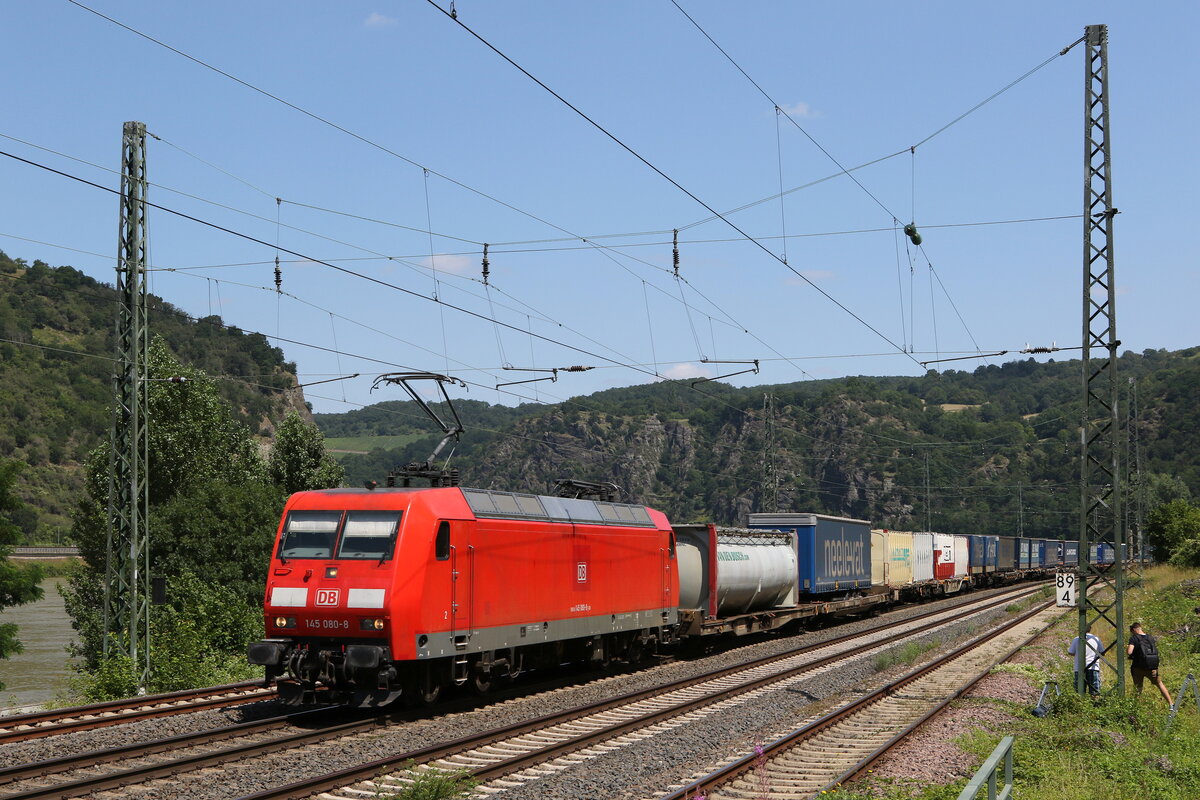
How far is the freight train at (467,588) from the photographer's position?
16.2m

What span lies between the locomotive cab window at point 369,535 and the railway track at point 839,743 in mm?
6035

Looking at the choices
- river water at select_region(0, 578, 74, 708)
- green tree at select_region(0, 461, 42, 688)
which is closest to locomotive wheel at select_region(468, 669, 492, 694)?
river water at select_region(0, 578, 74, 708)

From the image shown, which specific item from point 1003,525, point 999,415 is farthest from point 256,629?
point 999,415

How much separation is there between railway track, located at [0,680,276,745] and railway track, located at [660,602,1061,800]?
8.36m

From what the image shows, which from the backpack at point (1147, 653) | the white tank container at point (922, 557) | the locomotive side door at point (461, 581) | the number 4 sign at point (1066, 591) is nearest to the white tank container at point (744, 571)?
the number 4 sign at point (1066, 591)

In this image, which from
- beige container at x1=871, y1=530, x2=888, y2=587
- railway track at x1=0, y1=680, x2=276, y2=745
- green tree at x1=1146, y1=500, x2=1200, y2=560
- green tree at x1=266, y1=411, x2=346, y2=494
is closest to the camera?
railway track at x1=0, y1=680, x2=276, y2=745

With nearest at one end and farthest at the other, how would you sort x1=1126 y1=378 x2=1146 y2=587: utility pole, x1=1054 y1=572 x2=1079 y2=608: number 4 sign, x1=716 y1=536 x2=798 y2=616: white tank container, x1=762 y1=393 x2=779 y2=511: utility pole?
1. x1=1054 y1=572 x2=1079 y2=608: number 4 sign
2. x1=716 y1=536 x2=798 y2=616: white tank container
3. x1=762 y1=393 x2=779 y2=511: utility pole
4. x1=1126 y1=378 x2=1146 y2=587: utility pole

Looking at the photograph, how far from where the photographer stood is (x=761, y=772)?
1287 cm

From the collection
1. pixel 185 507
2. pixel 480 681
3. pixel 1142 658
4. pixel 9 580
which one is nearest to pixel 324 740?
pixel 480 681

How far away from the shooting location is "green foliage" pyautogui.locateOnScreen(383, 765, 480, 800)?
11289 mm

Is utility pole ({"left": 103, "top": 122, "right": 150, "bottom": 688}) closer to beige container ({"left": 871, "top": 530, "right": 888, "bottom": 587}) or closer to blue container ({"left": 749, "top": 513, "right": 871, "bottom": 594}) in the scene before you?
blue container ({"left": 749, "top": 513, "right": 871, "bottom": 594})

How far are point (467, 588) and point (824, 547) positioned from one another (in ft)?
69.8

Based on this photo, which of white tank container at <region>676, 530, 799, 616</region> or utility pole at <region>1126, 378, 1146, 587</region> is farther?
utility pole at <region>1126, 378, 1146, 587</region>

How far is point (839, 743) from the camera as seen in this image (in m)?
15.8
